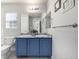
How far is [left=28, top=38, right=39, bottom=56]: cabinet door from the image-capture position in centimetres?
435

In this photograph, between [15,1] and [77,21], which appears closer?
[77,21]

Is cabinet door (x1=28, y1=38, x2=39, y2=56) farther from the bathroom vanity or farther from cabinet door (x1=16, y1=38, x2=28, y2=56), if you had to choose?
cabinet door (x1=16, y1=38, x2=28, y2=56)

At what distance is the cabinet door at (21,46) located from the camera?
4.32 meters

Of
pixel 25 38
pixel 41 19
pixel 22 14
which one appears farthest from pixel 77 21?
pixel 22 14

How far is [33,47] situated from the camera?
4.36m

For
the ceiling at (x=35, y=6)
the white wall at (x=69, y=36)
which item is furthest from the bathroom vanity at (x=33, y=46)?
the white wall at (x=69, y=36)

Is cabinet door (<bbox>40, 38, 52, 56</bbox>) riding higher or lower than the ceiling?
lower

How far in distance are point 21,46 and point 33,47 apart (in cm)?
42

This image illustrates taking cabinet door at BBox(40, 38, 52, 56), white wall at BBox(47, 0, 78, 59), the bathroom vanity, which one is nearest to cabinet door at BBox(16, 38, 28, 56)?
the bathroom vanity

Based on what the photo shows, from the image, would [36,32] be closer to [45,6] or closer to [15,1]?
[45,6]

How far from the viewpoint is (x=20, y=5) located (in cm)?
517

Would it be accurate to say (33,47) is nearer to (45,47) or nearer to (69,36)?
(45,47)

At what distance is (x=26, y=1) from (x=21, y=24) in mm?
964

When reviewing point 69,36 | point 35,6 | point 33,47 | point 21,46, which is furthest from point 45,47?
point 69,36
